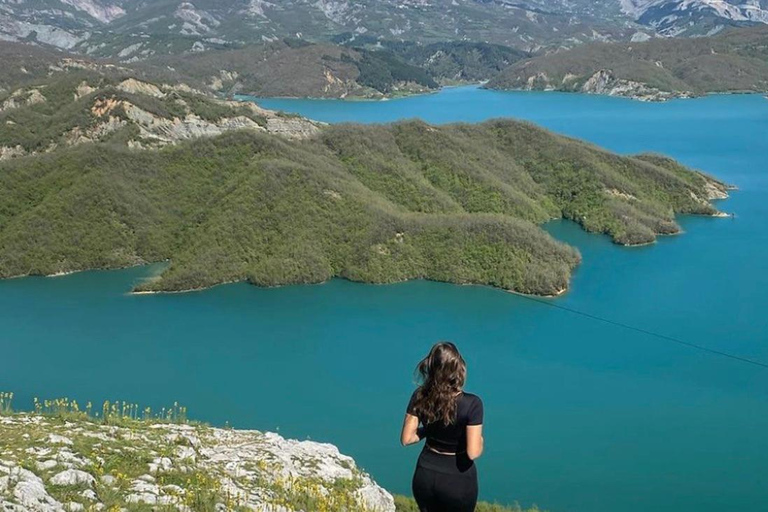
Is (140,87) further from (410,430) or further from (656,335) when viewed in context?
(410,430)

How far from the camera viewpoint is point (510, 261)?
38.0 metres

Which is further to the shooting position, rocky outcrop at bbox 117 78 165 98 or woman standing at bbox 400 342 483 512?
rocky outcrop at bbox 117 78 165 98

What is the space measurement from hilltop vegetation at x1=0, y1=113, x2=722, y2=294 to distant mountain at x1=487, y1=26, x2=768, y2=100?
282ft

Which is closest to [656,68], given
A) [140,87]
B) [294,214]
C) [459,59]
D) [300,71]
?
[459,59]

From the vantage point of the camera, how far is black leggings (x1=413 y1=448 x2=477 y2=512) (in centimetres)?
536

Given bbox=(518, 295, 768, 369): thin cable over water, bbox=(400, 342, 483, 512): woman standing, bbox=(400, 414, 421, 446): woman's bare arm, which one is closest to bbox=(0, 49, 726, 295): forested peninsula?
bbox=(518, 295, 768, 369): thin cable over water

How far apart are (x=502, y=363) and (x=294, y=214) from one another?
52.5ft

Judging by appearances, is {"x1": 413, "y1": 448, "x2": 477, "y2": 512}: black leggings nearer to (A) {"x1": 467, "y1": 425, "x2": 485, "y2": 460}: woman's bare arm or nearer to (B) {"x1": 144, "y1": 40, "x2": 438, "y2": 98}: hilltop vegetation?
(A) {"x1": 467, "y1": 425, "x2": 485, "y2": 460}: woman's bare arm

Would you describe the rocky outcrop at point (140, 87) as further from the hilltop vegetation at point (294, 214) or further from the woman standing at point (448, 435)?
the woman standing at point (448, 435)

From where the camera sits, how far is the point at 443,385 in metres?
5.42

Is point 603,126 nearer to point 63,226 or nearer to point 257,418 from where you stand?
point 63,226

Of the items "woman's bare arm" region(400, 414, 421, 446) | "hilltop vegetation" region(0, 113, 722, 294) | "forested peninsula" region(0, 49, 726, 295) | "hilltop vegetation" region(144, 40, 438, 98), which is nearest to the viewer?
"woman's bare arm" region(400, 414, 421, 446)

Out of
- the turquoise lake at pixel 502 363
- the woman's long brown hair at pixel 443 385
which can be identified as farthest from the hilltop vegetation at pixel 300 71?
the woman's long brown hair at pixel 443 385

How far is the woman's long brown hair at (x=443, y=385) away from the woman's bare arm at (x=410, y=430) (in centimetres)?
13
